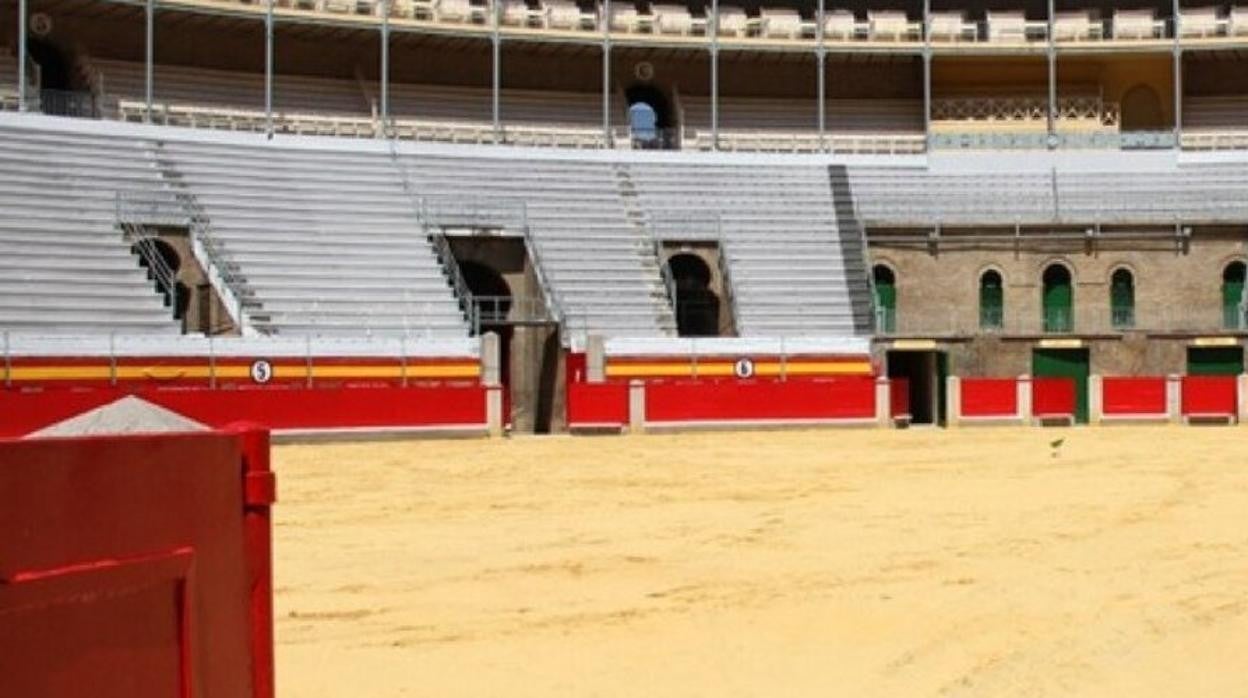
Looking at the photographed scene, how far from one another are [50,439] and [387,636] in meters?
4.92

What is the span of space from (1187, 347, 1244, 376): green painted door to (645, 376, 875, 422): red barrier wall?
25.8ft

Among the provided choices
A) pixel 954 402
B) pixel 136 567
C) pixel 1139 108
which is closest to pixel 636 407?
pixel 954 402

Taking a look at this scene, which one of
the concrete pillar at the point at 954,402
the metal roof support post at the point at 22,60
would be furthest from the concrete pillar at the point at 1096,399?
the metal roof support post at the point at 22,60

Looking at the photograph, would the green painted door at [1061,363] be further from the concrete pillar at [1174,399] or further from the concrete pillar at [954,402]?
the concrete pillar at [954,402]

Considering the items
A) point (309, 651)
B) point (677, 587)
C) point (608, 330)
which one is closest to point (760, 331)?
point (608, 330)

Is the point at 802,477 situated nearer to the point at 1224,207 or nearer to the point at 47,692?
the point at 47,692

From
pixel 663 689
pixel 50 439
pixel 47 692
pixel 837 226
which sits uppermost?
pixel 837 226

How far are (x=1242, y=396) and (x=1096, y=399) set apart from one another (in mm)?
2759

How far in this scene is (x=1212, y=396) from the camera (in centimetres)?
3114

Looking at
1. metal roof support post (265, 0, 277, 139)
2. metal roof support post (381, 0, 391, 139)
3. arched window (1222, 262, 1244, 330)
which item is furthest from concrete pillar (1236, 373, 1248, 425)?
metal roof support post (265, 0, 277, 139)

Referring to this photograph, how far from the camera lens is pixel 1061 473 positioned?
62.1ft

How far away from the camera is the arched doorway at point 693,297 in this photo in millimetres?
34531

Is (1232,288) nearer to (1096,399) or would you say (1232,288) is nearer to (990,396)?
(1096,399)

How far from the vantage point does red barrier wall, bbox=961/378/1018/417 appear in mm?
31062
